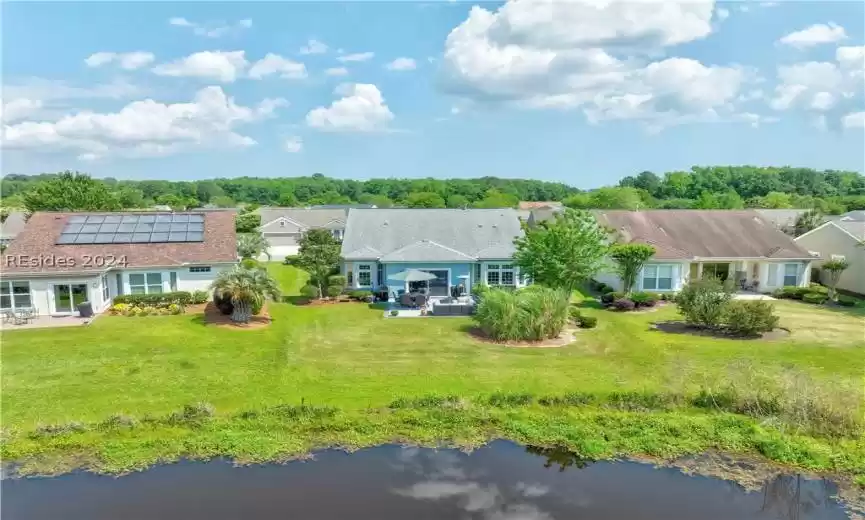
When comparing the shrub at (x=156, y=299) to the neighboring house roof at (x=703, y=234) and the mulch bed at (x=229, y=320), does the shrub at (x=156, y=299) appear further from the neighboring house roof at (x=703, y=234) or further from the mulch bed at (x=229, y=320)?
the neighboring house roof at (x=703, y=234)

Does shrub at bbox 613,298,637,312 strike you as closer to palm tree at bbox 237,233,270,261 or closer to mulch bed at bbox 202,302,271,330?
mulch bed at bbox 202,302,271,330

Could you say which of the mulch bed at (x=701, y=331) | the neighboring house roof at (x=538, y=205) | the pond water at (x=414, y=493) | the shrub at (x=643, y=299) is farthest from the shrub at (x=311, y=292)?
the neighboring house roof at (x=538, y=205)

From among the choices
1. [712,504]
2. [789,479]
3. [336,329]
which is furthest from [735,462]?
[336,329]

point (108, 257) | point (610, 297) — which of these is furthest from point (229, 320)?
point (610, 297)

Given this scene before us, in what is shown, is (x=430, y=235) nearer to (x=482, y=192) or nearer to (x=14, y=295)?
(x=14, y=295)

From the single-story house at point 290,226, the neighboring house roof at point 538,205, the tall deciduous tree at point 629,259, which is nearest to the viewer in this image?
the tall deciduous tree at point 629,259

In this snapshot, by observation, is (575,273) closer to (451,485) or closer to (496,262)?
(496,262)
